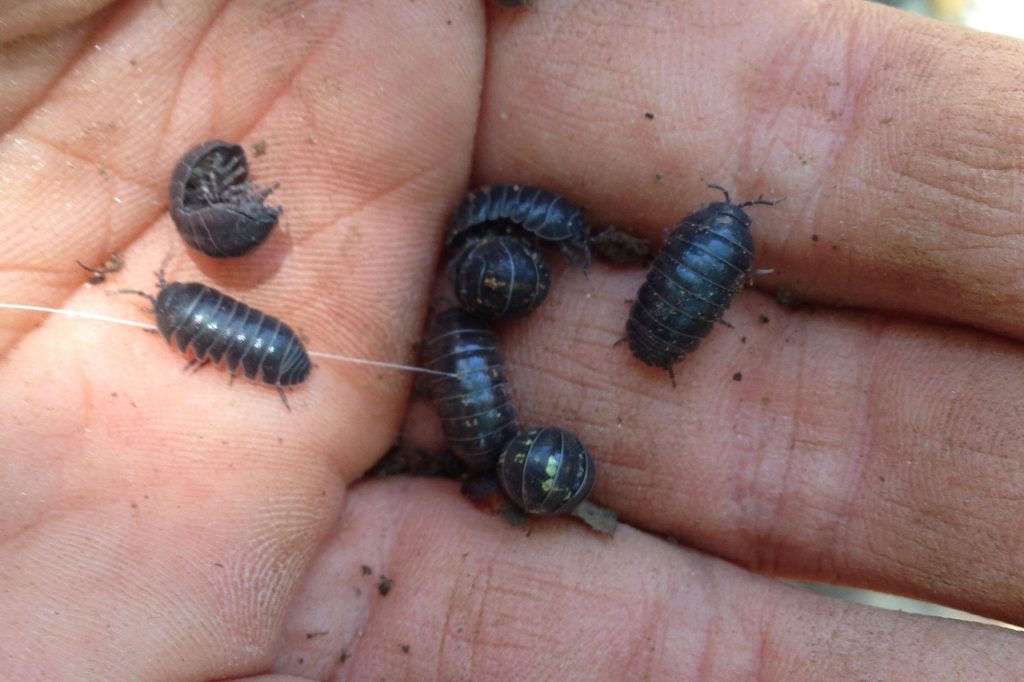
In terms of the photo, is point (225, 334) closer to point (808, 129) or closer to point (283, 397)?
point (283, 397)

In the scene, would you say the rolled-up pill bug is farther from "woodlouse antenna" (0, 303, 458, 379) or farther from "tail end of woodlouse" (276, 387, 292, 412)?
"tail end of woodlouse" (276, 387, 292, 412)

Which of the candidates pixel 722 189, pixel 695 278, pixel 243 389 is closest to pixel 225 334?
pixel 243 389

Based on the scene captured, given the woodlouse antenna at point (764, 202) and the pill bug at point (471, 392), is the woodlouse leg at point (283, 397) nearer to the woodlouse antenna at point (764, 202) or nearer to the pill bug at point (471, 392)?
the pill bug at point (471, 392)

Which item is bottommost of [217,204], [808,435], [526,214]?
[808,435]

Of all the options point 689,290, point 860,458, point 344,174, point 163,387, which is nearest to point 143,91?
point 344,174

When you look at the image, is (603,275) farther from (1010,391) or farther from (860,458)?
(1010,391)
